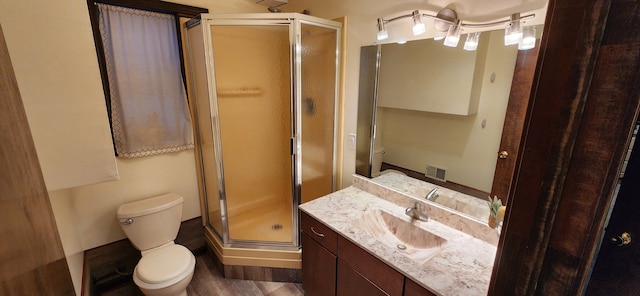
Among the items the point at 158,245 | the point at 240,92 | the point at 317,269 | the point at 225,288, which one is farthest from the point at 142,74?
the point at 317,269

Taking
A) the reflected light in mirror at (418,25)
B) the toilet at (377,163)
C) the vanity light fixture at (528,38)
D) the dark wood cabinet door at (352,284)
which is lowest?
the dark wood cabinet door at (352,284)

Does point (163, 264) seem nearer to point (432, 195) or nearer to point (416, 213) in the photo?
point (416, 213)

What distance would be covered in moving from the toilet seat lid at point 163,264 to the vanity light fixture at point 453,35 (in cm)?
217

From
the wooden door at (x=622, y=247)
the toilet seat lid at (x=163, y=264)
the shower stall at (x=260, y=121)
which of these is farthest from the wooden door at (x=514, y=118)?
the toilet seat lid at (x=163, y=264)

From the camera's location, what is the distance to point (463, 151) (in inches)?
59.1

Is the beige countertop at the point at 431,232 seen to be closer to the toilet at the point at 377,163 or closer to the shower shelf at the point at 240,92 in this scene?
the toilet at the point at 377,163

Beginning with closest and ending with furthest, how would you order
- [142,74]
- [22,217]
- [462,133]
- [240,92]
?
1. [22,217]
2. [462,133]
3. [142,74]
4. [240,92]

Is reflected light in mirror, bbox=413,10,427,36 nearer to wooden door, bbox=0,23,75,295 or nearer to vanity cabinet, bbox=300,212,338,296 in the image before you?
vanity cabinet, bbox=300,212,338,296

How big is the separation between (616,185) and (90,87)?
1686 millimetres

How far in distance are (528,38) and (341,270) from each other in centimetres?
147

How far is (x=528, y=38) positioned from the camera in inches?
45.8

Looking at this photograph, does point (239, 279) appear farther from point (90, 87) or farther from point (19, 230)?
point (19, 230)

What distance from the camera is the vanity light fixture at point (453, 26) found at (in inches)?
46.9

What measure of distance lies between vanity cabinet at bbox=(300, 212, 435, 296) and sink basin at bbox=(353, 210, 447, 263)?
199 millimetres
